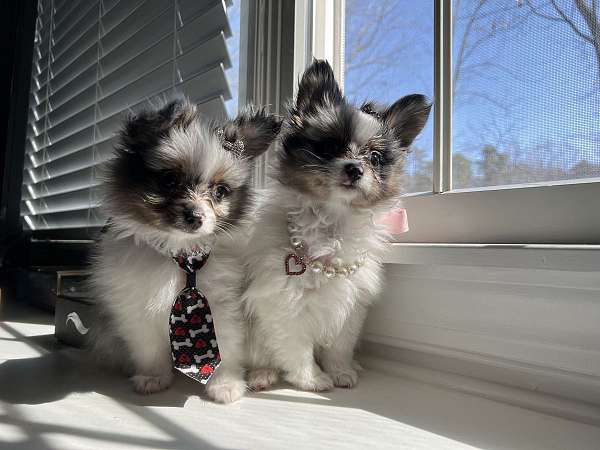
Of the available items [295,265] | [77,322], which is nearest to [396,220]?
[295,265]

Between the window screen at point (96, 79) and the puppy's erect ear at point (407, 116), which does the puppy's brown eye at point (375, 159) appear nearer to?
the puppy's erect ear at point (407, 116)

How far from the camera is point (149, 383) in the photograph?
103 centimetres

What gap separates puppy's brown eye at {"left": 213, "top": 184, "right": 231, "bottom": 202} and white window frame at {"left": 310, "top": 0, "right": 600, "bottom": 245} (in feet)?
1.62

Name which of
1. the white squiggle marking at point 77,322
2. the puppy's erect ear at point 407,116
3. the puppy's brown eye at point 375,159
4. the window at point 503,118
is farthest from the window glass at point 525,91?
the white squiggle marking at point 77,322

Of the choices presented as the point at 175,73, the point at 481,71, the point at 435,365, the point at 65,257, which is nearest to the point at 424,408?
the point at 435,365

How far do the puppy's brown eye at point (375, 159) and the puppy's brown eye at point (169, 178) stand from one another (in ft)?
1.47

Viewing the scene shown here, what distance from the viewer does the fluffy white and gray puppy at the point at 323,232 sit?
104 cm

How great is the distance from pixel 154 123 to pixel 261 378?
64 centimetres

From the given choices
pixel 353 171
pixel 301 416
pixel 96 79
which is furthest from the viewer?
pixel 96 79

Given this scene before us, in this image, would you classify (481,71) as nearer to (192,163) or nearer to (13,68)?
(192,163)

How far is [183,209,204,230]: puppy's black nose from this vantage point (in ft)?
3.05

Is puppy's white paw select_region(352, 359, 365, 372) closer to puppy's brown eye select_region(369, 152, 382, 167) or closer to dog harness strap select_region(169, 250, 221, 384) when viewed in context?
dog harness strap select_region(169, 250, 221, 384)

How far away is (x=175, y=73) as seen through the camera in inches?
71.9

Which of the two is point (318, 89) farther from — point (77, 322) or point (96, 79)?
point (96, 79)
